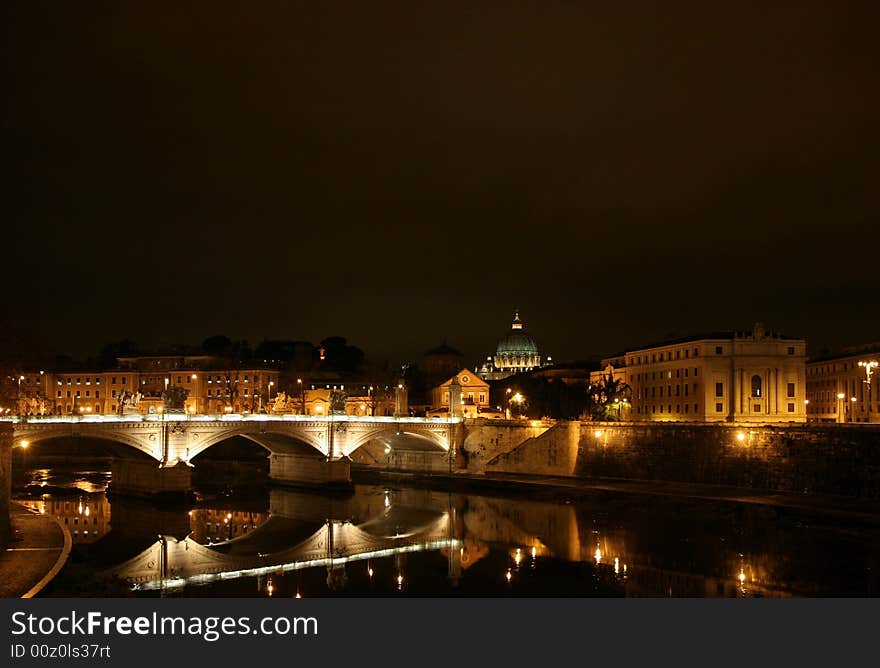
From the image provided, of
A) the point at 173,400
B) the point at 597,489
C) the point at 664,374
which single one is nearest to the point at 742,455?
the point at 597,489

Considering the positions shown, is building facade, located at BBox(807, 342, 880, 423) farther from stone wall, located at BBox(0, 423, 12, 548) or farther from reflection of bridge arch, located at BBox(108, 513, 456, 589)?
stone wall, located at BBox(0, 423, 12, 548)

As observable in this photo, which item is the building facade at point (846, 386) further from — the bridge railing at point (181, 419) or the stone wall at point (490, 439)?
the bridge railing at point (181, 419)

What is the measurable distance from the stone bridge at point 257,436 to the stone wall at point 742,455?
44.8 ft

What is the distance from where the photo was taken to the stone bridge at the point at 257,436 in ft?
168

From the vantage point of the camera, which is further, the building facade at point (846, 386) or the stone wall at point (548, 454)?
the building facade at point (846, 386)

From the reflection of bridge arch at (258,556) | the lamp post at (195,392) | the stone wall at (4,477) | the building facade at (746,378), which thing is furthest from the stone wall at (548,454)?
the lamp post at (195,392)

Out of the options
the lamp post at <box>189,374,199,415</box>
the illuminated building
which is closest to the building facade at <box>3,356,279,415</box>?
the lamp post at <box>189,374,199,415</box>

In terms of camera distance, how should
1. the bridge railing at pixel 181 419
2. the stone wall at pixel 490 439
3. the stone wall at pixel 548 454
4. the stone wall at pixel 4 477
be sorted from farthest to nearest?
the stone wall at pixel 490 439
the stone wall at pixel 548 454
the bridge railing at pixel 181 419
the stone wall at pixel 4 477

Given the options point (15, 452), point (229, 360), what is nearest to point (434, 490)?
point (15, 452)

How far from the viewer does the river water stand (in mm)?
31641

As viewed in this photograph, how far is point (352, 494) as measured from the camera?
61.3 m

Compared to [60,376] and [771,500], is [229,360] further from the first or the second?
[771,500]

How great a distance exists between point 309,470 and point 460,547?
26521 mm
